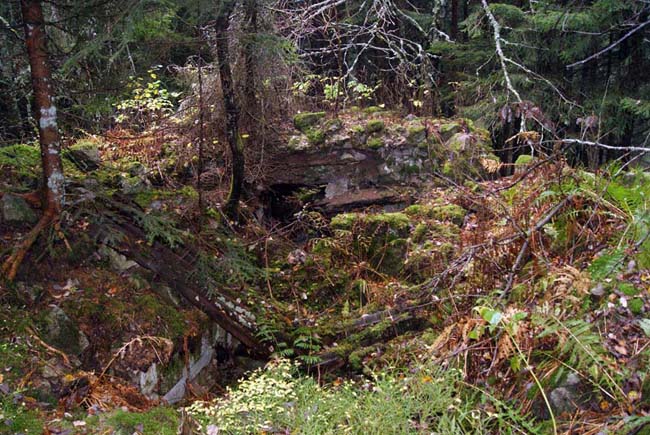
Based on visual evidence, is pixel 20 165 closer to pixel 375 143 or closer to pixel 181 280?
pixel 181 280

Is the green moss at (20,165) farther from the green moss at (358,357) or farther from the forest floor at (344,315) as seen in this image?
the green moss at (358,357)

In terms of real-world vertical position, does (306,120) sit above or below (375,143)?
above

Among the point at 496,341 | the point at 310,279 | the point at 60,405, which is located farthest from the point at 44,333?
the point at 496,341

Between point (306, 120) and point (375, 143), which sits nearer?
point (375, 143)

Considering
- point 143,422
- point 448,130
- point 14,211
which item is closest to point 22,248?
→ point 14,211

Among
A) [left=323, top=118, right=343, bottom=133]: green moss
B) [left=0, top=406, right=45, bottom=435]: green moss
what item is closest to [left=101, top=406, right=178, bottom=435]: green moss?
[left=0, top=406, right=45, bottom=435]: green moss

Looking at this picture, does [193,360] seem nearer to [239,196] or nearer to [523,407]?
[239,196]

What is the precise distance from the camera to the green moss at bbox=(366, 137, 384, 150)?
783 cm

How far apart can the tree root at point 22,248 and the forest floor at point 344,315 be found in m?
0.12

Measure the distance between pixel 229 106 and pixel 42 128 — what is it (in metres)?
2.00

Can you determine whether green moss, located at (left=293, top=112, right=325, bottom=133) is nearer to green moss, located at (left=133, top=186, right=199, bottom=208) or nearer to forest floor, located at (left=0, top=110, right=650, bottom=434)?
forest floor, located at (left=0, top=110, right=650, bottom=434)

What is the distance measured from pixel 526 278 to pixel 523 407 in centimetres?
126

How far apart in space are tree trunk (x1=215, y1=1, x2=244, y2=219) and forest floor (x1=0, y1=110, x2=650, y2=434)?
1.08 feet

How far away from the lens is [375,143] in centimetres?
783
